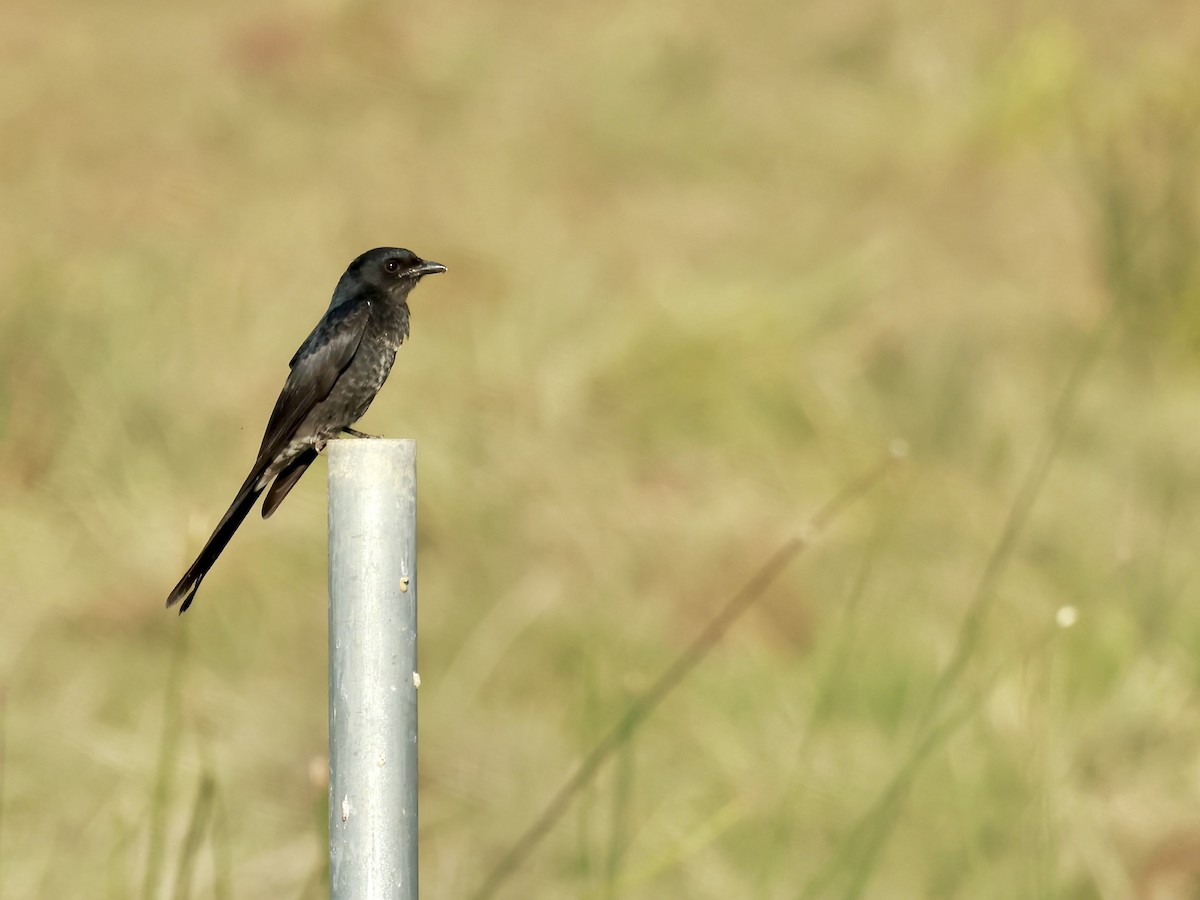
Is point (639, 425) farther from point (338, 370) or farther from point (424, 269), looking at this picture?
point (338, 370)

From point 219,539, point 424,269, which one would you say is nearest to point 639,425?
point 424,269

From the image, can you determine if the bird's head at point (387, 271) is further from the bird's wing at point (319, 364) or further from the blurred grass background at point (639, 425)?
the blurred grass background at point (639, 425)

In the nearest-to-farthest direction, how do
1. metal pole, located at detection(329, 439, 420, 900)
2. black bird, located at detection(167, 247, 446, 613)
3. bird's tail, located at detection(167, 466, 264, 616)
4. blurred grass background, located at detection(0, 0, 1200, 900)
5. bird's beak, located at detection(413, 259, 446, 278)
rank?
1. metal pole, located at detection(329, 439, 420, 900)
2. bird's tail, located at detection(167, 466, 264, 616)
3. black bird, located at detection(167, 247, 446, 613)
4. bird's beak, located at detection(413, 259, 446, 278)
5. blurred grass background, located at detection(0, 0, 1200, 900)

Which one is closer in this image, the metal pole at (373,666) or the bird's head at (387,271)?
the metal pole at (373,666)

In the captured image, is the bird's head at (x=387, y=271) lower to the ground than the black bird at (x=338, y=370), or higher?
higher

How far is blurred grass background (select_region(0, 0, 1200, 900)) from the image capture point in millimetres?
5551

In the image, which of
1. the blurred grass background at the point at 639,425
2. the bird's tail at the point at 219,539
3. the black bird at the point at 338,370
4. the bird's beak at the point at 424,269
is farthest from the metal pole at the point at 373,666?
the bird's beak at the point at 424,269

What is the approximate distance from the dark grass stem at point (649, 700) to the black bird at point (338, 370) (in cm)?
101

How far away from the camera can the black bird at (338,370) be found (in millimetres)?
3754

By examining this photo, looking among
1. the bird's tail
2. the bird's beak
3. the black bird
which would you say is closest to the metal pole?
the bird's tail

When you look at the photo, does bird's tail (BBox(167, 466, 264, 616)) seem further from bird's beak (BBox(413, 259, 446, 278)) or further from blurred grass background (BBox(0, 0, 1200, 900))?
bird's beak (BBox(413, 259, 446, 278))

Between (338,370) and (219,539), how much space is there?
0.75 meters

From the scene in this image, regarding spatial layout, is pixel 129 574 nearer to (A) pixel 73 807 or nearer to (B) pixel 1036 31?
(A) pixel 73 807

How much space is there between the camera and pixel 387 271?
398cm
